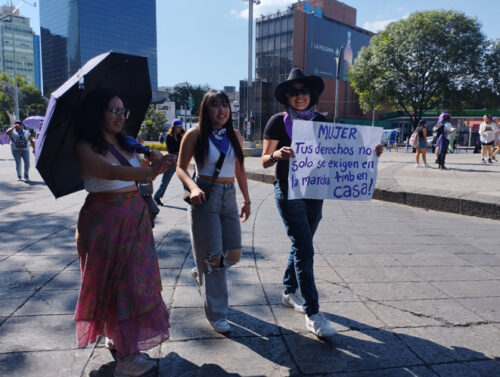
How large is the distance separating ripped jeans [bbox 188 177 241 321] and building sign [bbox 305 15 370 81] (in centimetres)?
7327

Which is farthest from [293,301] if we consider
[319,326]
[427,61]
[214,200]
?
[427,61]

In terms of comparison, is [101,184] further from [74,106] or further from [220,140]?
[220,140]

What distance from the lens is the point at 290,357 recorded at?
8.49 ft

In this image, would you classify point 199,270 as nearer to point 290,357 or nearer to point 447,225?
point 290,357

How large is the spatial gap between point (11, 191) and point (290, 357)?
379 inches

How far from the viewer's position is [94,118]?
7.42ft

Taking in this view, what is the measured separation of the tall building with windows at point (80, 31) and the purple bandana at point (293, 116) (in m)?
79.5

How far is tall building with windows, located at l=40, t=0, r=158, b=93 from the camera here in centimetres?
7909

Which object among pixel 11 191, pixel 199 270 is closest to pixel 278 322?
pixel 199 270

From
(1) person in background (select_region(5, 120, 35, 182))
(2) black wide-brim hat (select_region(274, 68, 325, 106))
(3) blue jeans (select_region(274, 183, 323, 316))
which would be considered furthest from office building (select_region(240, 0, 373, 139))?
(3) blue jeans (select_region(274, 183, 323, 316))

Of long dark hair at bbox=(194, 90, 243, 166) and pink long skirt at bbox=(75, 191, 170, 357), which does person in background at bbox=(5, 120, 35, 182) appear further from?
pink long skirt at bbox=(75, 191, 170, 357)

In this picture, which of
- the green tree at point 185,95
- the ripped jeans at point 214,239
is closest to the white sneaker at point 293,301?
the ripped jeans at point 214,239

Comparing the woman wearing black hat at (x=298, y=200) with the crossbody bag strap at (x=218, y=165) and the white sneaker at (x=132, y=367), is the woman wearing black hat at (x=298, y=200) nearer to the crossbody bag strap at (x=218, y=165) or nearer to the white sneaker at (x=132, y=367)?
the crossbody bag strap at (x=218, y=165)

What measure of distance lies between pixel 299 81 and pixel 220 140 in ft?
2.50
